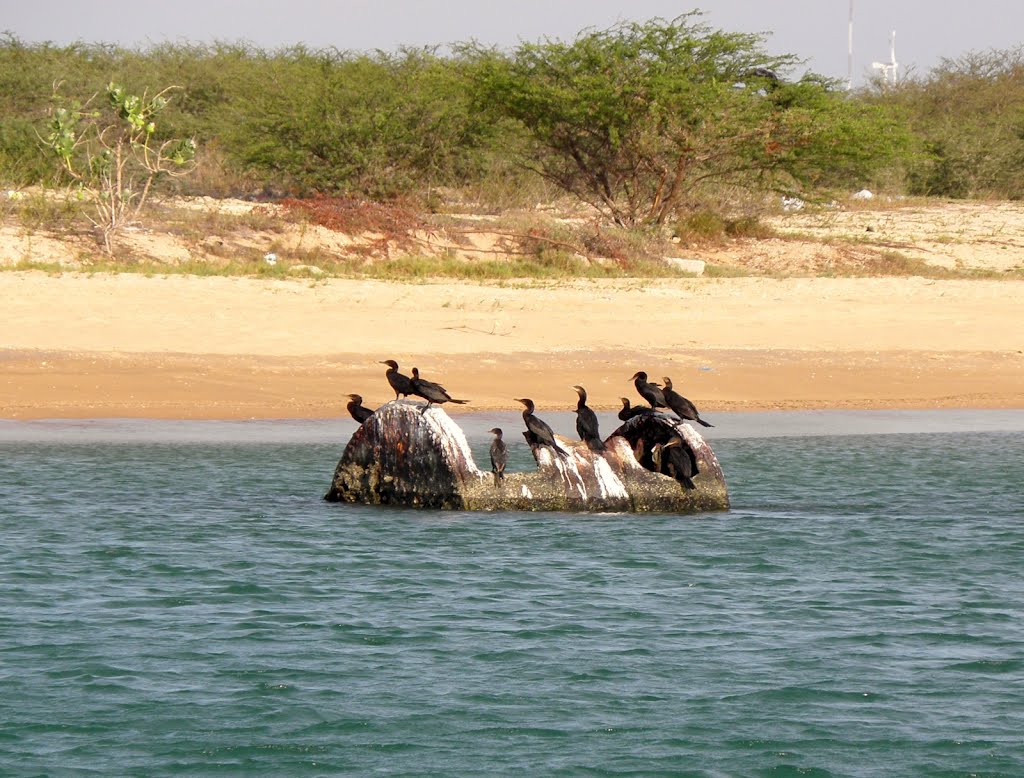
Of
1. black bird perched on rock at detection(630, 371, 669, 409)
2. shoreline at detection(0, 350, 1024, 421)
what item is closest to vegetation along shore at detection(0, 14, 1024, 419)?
shoreline at detection(0, 350, 1024, 421)

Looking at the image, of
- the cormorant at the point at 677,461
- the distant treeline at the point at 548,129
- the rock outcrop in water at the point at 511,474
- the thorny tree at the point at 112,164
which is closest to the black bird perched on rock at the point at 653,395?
the rock outcrop in water at the point at 511,474

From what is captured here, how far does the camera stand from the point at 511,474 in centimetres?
1276

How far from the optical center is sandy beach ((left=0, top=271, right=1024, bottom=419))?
1872 cm

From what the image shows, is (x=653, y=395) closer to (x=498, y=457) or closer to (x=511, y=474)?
(x=511, y=474)

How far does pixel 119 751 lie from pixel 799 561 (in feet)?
18.2

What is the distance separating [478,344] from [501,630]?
39.9 ft

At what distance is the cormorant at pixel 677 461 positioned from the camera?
12.5 m

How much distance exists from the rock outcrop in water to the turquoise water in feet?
0.75

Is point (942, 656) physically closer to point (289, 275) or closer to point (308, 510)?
point (308, 510)

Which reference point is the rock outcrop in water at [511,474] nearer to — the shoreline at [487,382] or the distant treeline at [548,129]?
the shoreline at [487,382]

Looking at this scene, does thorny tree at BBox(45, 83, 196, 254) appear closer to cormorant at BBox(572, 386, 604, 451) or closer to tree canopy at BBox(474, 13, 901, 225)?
tree canopy at BBox(474, 13, 901, 225)

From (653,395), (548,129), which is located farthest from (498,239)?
(653,395)

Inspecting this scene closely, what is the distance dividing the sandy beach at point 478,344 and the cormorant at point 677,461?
17.9 feet

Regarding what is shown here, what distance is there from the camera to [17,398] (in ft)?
58.9
